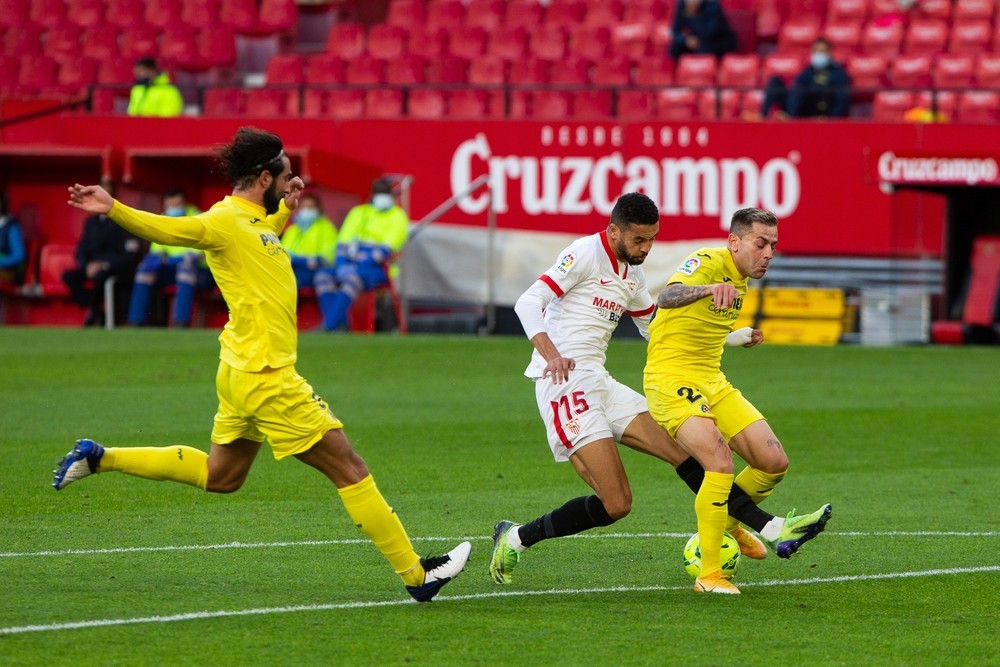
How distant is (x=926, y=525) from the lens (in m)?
8.98

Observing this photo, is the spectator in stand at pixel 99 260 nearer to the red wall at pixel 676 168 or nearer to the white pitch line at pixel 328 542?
the red wall at pixel 676 168

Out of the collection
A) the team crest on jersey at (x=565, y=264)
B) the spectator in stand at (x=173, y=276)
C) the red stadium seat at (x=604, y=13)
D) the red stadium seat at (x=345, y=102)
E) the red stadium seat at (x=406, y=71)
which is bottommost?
the spectator in stand at (x=173, y=276)

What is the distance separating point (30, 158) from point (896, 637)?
62.9ft

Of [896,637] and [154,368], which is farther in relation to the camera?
[154,368]

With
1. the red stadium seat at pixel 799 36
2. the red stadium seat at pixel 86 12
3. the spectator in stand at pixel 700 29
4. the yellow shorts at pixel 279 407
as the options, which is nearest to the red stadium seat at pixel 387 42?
the spectator in stand at pixel 700 29

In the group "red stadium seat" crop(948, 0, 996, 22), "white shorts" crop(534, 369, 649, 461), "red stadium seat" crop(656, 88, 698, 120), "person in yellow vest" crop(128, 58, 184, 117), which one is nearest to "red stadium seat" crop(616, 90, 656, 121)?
"red stadium seat" crop(656, 88, 698, 120)

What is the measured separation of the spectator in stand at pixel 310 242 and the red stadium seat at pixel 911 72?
7966mm

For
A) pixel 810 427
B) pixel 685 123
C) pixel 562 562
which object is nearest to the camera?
pixel 562 562

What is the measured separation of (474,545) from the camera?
8320mm

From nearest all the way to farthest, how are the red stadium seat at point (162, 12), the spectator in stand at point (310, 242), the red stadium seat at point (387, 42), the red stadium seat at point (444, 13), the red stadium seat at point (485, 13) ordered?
1. the spectator in stand at point (310, 242)
2. the red stadium seat at point (387, 42)
3. the red stadium seat at point (485, 13)
4. the red stadium seat at point (444, 13)
5. the red stadium seat at point (162, 12)

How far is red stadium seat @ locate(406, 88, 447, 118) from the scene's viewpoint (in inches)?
920

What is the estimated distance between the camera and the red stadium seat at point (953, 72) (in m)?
21.6

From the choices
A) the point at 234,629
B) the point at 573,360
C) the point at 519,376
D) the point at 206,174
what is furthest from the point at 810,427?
the point at 206,174

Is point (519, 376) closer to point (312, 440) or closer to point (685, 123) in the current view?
point (685, 123)
